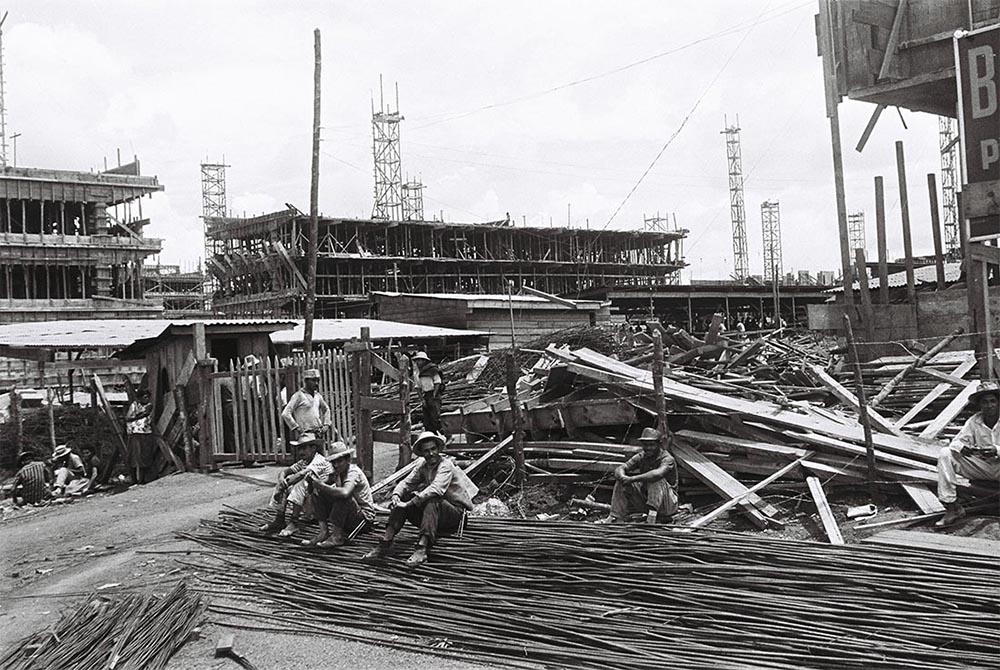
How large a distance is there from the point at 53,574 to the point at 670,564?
6401 mm

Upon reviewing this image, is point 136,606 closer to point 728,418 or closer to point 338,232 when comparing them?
point 728,418

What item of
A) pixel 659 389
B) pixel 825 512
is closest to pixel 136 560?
pixel 659 389

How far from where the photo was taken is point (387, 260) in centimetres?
3806

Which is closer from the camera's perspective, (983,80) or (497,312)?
(983,80)

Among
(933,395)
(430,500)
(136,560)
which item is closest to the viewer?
(430,500)

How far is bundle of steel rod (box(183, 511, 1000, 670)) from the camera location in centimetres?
514

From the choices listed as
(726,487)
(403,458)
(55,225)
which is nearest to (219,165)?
(55,225)

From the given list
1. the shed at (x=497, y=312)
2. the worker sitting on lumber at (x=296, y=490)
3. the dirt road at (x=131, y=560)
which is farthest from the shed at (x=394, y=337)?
the worker sitting on lumber at (x=296, y=490)

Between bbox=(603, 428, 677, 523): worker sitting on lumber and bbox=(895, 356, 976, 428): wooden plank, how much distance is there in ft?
11.4

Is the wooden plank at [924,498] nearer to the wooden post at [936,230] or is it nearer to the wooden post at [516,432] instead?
the wooden post at [516,432]

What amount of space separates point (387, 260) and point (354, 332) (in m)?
14.6

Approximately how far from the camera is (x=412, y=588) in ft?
23.2

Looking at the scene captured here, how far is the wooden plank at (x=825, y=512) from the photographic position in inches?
298

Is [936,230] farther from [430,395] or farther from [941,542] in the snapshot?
[941,542]
